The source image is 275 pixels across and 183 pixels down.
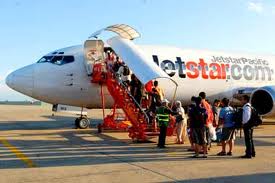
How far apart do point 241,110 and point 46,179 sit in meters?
5.61

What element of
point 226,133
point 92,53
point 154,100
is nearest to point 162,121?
point 154,100

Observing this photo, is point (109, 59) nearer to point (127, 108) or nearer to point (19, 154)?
point (127, 108)

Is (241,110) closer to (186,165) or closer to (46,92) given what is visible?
(186,165)

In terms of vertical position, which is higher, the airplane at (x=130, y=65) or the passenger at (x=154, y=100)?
the airplane at (x=130, y=65)

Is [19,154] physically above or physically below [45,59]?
below

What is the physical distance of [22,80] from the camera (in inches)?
678

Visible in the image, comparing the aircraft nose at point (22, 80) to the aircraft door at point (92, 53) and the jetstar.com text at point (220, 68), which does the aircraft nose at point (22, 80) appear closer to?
the aircraft door at point (92, 53)

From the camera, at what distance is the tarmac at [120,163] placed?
26.1 feet

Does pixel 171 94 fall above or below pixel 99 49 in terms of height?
below

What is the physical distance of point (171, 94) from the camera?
1922 centimetres

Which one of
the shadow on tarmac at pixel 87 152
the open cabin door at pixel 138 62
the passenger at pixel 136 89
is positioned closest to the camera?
the shadow on tarmac at pixel 87 152

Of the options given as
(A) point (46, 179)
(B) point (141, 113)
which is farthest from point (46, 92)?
(A) point (46, 179)

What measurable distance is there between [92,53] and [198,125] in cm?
832

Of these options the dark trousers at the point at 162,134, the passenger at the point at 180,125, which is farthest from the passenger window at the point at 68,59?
the dark trousers at the point at 162,134
